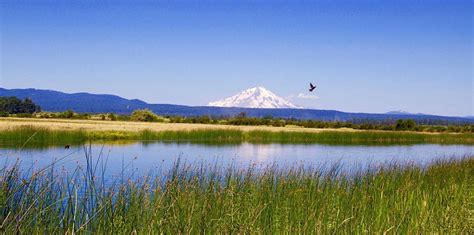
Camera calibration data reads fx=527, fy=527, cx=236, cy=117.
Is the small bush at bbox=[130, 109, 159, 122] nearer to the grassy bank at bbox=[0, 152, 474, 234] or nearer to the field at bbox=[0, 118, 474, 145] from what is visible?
the field at bbox=[0, 118, 474, 145]

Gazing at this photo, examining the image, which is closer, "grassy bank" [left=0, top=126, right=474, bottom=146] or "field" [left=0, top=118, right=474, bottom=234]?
"field" [left=0, top=118, right=474, bottom=234]

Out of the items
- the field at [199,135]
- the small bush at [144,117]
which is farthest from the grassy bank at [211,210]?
the small bush at [144,117]

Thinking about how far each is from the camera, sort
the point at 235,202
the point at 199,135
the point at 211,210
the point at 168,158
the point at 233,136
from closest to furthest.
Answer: the point at 211,210
the point at 235,202
the point at 168,158
the point at 199,135
the point at 233,136

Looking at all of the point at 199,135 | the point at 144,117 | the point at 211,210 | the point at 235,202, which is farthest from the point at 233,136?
the point at 211,210

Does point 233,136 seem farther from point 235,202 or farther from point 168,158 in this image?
point 235,202

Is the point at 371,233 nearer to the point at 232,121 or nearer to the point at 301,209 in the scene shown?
the point at 301,209

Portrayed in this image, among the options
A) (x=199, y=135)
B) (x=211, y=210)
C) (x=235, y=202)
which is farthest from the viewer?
(x=199, y=135)

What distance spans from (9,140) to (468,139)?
40.8m

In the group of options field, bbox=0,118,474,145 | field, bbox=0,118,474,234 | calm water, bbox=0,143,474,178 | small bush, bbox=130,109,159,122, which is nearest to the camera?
field, bbox=0,118,474,234

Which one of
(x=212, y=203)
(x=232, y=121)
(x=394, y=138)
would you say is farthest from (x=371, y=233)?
(x=232, y=121)

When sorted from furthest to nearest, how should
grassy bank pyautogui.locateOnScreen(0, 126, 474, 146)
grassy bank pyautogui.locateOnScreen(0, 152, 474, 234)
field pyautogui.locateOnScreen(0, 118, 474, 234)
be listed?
grassy bank pyautogui.locateOnScreen(0, 126, 474, 146)
field pyautogui.locateOnScreen(0, 118, 474, 234)
grassy bank pyautogui.locateOnScreen(0, 152, 474, 234)

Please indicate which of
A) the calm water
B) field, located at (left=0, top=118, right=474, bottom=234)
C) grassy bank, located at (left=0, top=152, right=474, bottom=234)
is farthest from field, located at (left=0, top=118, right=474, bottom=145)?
grassy bank, located at (left=0, top=152, right=474, bottom=234)

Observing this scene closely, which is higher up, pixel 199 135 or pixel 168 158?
pixel 199 135

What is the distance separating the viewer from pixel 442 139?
49.2 m
